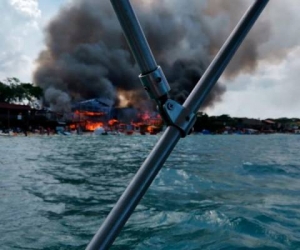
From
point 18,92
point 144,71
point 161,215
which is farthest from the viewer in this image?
point 18,92

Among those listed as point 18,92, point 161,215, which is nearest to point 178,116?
point 161,215

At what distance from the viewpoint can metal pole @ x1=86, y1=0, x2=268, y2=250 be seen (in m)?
0.79

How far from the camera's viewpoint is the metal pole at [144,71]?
79 centimetres

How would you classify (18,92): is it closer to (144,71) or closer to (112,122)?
(112,122)

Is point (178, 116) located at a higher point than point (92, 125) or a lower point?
lower

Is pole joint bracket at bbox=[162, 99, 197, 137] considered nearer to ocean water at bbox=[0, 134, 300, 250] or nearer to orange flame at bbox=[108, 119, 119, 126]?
ocean water at bbox=[0, 134, 300, 250]

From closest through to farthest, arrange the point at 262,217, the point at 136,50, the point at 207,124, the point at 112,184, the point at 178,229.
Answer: the point at 136,50
the point at 178,229
the point at 262,217
the point at 112,184
the point at 207,124

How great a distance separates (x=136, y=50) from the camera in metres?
0.82

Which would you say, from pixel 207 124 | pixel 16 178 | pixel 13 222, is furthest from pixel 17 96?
pixel 13 222

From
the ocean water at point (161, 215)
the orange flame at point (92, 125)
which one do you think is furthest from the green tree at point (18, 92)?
the ocean water at point (161, 215)

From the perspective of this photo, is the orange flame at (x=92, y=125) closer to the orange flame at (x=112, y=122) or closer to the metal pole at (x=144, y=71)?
the orange flame at (x=112, y=122)

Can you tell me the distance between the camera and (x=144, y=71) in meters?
0.85

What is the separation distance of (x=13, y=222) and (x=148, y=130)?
117 metres

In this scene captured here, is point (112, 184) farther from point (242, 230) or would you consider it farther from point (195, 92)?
point (195, 92)
